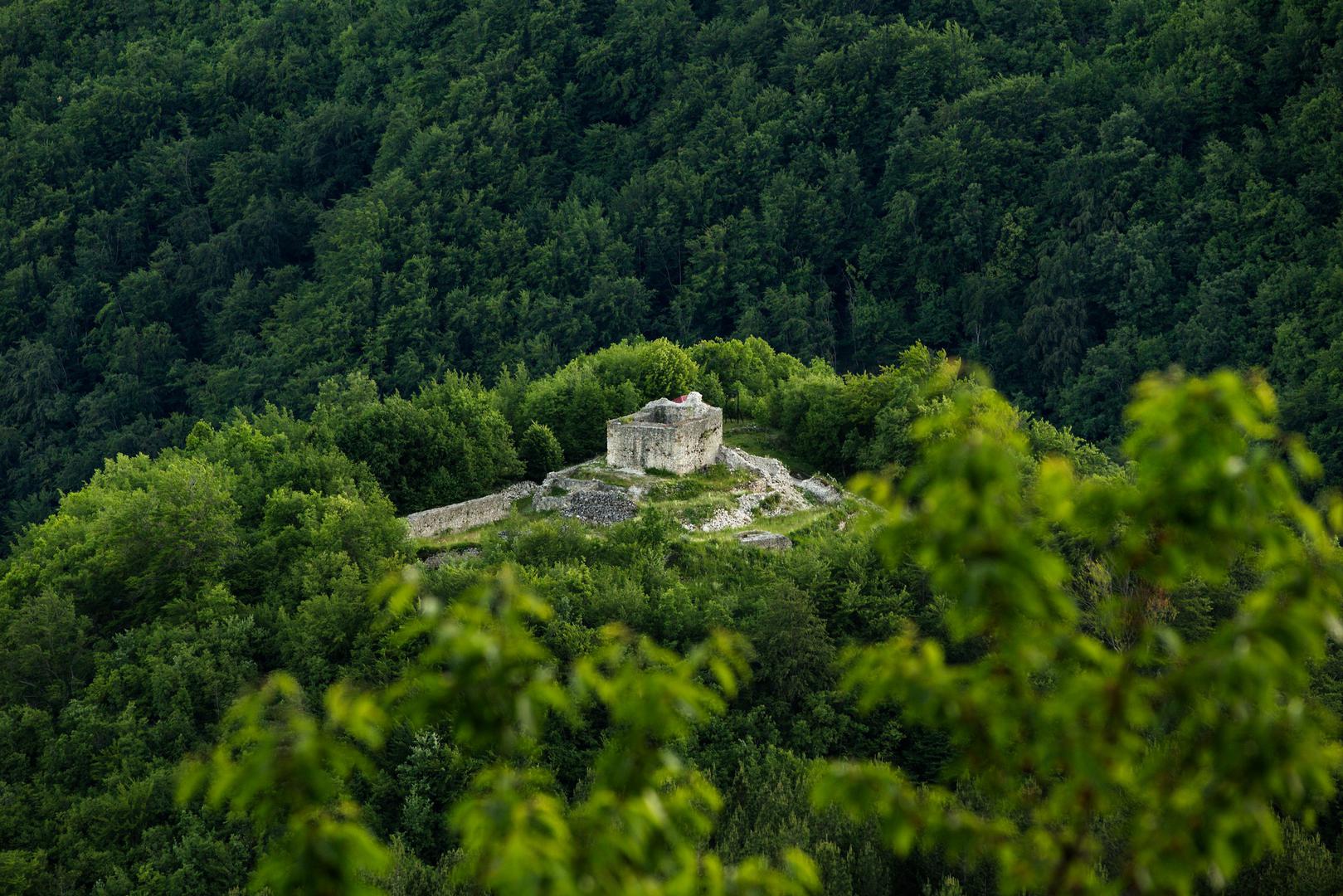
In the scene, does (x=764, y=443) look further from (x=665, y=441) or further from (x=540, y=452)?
(x=665, y=441)

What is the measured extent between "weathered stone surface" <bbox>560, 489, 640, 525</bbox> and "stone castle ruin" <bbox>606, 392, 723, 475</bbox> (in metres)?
1.57

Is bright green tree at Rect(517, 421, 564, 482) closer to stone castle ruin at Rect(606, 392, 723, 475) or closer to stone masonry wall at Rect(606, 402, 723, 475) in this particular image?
stone castle ruin at Rect(606, 392, 723, 475)

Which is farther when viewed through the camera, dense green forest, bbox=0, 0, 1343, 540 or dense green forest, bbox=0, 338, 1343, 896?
dense green forest, bbox=0, 0, 1343, 540

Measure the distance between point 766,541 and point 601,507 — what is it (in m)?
5.04

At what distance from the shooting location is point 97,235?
99750 millimetres

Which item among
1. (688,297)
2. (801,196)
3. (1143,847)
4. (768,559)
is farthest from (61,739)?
(801,196)

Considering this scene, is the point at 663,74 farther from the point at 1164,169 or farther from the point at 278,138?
the point at 1164,169

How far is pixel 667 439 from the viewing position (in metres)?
41.1

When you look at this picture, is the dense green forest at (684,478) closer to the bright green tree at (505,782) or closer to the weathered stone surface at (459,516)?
the bright green tree at (505,782)

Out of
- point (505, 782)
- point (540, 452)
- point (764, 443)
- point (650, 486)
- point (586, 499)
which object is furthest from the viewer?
point (764, 443)

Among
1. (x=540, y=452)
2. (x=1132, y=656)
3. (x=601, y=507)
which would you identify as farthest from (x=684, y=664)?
(x=540, y=452)

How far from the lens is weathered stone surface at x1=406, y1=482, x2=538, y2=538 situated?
4231 cm


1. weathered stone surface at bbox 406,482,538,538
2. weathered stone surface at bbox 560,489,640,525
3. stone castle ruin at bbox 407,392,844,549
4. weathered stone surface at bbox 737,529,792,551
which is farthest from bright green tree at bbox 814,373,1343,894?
weathered stone surface at bbox 406,482,538,538

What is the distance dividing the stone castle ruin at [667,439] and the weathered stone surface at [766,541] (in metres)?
3.19
